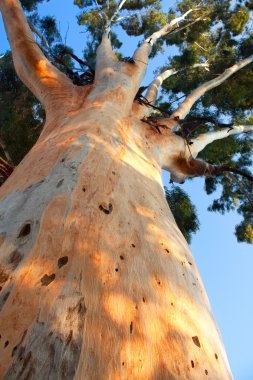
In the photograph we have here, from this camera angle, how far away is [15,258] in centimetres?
125

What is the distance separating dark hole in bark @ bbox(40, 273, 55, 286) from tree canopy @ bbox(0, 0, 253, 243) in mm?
6181

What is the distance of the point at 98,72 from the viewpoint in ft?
12.6

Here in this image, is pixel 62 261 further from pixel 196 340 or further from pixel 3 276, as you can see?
pixel 196 340

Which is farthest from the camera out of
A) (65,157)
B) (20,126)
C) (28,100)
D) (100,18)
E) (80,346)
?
(100,18)

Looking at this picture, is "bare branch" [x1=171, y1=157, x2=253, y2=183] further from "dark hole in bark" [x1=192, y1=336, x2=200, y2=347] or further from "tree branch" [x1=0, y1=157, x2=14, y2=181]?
"dark hole in bark" [x1=192, y1=336, x2=200, y2=347]

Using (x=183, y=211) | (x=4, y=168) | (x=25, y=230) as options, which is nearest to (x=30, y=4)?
(x=183, y=211)

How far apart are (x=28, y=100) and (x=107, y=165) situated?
7.18 metres

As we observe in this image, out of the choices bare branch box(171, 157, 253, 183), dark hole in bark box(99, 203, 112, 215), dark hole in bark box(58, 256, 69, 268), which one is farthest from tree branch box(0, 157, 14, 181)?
dark hole in bark box(58, 256, 69, 268)

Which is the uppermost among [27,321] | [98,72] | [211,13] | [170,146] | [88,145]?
[211,13]

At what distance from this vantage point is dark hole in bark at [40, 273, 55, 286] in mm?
1113

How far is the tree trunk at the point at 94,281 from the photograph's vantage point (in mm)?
948

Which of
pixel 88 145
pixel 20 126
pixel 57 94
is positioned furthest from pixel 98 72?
pixel 20 126

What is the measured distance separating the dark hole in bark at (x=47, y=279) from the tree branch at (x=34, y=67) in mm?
2256

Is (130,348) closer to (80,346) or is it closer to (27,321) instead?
(80,346)
